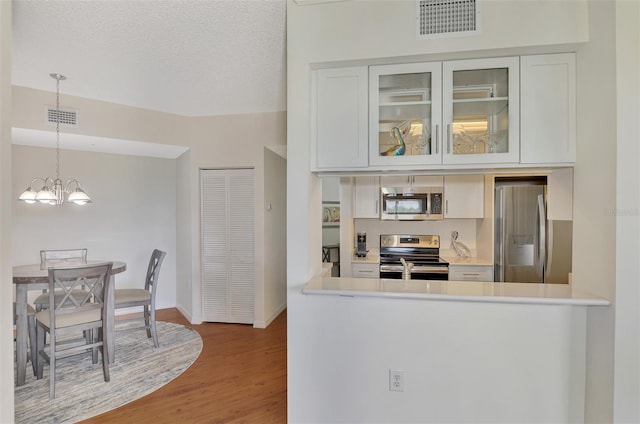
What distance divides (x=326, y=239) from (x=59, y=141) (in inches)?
153

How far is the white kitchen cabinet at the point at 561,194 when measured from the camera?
1.95 metres

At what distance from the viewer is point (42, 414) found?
2295mm

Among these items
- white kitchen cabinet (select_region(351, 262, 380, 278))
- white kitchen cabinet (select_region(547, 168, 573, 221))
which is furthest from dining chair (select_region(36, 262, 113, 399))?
white kitchen cabinet (select_region(547, 168, 573, 221))

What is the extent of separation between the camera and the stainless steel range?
371 cm

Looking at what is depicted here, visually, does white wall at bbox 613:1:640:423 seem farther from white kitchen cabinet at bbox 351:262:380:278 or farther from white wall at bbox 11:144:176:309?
white wall at bbox 11:144:176:309

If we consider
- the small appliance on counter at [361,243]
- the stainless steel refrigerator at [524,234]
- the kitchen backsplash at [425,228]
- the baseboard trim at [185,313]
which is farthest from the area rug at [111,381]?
the stainless steel refrigerator at [524,234]

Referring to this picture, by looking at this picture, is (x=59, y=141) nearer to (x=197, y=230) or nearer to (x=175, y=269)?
(x=197, y=230)

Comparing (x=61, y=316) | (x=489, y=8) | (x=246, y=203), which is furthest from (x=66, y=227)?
(x=489, y=8)

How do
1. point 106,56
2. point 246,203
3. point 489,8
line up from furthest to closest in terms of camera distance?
point 246,203 < point 106,56 < point 489,8

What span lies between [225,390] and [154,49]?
2841 millimetres

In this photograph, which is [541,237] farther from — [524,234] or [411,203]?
[411,203]

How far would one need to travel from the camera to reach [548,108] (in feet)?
5.98

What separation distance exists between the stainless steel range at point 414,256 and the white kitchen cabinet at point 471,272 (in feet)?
0.27

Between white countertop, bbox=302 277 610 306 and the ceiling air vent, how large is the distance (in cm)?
327
